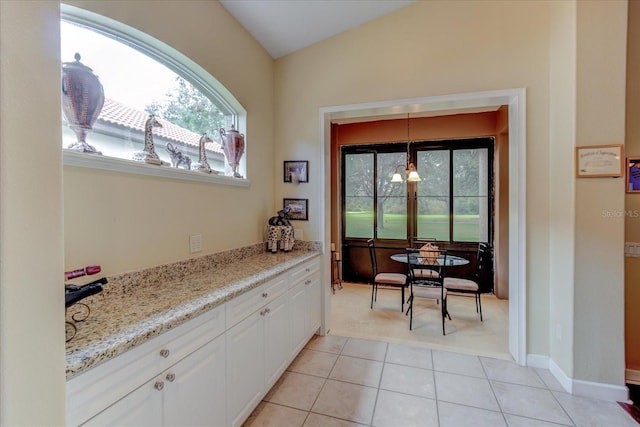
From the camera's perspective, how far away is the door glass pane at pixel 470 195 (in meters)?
4.80

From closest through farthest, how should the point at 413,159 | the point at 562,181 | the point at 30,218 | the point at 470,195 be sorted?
1. the point at 30,218
2. the point at 562,181
3. the point at 470,195
4. the point at 413,159

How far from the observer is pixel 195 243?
2.14 meters

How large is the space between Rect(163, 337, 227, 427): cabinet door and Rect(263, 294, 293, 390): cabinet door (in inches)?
18.9

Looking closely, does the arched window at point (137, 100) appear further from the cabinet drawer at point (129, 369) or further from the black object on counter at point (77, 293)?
the cabinet drawer at point (129, 369)

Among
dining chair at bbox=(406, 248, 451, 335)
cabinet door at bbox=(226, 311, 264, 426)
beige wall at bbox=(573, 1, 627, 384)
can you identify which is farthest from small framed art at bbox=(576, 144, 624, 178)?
cabinet door at bbox=(226, 311, 264, 426)

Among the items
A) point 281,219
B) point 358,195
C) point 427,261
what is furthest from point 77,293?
point 358,195

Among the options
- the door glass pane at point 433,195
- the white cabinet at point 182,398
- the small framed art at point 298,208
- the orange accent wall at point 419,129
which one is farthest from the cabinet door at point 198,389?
the orange accent wall at point 419,129

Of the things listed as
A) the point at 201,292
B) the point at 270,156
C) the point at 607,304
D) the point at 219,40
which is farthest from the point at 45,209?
the point at 607,304

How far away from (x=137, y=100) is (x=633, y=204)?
12.1ft

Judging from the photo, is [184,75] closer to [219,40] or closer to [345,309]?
[219,40]

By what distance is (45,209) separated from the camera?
0.61m

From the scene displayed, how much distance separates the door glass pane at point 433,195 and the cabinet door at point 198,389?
14.0 ft

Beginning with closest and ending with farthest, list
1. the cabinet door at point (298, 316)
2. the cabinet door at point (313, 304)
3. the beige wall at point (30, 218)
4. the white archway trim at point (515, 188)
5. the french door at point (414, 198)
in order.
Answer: the beige wall at point (30, 218) < the cabinet door at point (298, 316) < the white archway trim at point (515, 188) < the cabinet door at point (313, 304) < the french door at point (414, 198)

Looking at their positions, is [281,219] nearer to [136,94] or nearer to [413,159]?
[136,94]
